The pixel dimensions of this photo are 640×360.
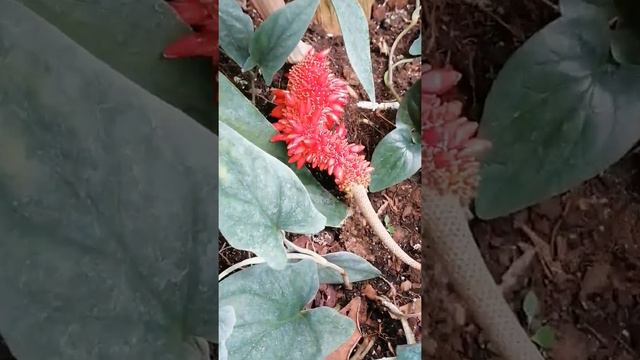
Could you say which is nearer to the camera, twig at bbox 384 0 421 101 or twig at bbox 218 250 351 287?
twig at bbox 218 250 351 287

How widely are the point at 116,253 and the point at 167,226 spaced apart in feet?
0.33

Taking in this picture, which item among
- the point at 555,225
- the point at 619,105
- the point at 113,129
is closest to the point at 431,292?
the point at 555,225

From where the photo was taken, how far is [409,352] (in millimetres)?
1479

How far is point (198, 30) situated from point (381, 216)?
51 centimetres

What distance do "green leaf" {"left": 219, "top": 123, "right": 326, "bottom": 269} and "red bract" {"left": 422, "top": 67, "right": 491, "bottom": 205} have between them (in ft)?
0.94

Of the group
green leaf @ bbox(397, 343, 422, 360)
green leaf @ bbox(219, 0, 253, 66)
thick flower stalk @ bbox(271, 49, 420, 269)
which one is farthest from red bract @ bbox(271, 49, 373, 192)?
green leaf @ bbox(397, 343, 422, 360)

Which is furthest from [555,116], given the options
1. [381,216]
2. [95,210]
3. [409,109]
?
[95,210]

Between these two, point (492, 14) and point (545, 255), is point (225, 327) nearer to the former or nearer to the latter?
point (545, 255)

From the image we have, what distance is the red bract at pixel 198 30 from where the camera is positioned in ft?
4.20

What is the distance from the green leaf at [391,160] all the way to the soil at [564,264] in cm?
16

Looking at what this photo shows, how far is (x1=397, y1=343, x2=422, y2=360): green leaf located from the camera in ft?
4.84

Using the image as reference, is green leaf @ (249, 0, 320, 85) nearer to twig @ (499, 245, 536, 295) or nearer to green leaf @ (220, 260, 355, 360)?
green leaf @ (220, 260, 355, 360)

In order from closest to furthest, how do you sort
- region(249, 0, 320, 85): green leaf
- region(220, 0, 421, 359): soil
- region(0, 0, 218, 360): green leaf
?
region(0, 0, 218, 360): green leaf
region(249, 0, 320, 85): green leaf
region(220, 0, 421, 359): soil

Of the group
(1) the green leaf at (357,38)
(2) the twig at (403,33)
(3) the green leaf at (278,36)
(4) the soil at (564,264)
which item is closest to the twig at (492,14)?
(4) the soil at (564,264)
